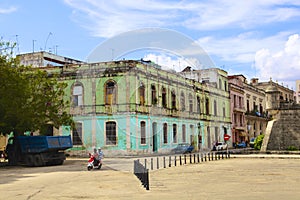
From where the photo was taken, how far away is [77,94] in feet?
125

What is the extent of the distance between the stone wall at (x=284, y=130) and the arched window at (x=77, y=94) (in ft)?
54.8

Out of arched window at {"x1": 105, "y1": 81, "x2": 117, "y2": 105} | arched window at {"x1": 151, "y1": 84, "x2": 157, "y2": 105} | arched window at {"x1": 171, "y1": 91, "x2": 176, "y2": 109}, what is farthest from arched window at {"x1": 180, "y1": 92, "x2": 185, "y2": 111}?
arched window at {"x1": 105, "y1": 81, "x2": 117, "y2": 105}

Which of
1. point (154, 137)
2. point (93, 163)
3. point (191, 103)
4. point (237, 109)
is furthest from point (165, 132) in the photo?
point (237, 109)

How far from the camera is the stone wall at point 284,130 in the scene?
1335 inches

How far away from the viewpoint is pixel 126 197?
11812 millimetres

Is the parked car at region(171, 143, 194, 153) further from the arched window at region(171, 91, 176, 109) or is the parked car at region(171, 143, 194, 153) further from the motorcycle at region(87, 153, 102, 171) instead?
the motorcycle at region(87, 153, 102, 171)

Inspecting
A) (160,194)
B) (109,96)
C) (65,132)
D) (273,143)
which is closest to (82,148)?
(65,132)

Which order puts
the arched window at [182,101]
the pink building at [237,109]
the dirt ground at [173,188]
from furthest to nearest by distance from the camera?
the pink building at [237,109] < the arched window at [182,101] < the dirt ground at [173,188]

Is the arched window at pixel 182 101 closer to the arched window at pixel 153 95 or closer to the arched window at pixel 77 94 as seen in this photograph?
the arched window at pixel 153 95

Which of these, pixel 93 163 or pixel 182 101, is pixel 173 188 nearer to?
pixel 93 163

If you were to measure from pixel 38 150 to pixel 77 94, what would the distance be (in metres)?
12.2

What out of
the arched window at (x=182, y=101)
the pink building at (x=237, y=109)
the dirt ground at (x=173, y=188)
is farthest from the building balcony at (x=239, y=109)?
the dirt ground at (x=173, y=188)

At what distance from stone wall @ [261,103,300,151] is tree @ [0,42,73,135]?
54.0ft

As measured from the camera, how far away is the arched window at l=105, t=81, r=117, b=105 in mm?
36812
